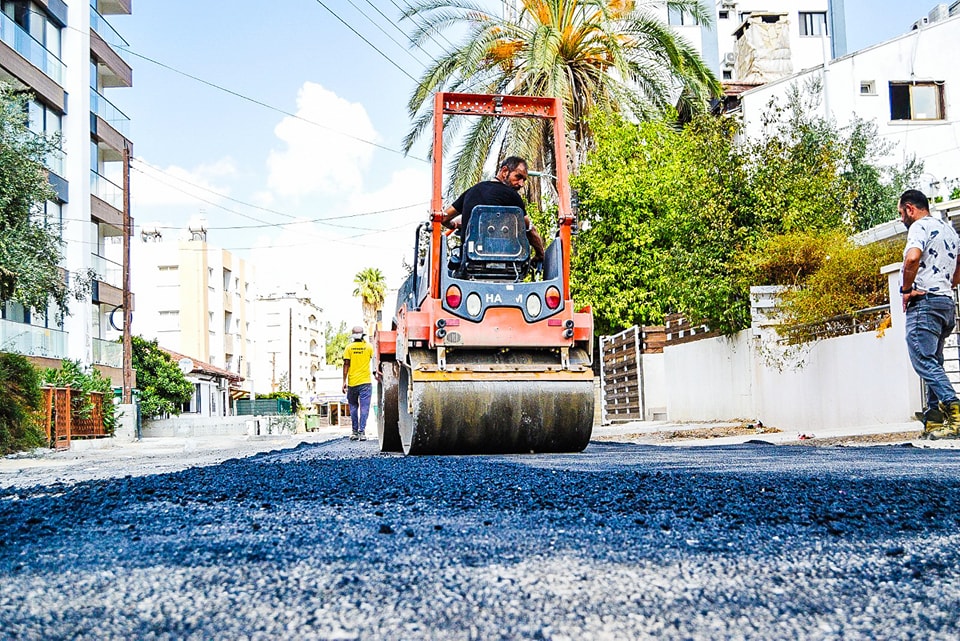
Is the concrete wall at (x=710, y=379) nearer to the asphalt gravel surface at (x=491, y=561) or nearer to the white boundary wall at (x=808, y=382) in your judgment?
the white boundary wall at (x=808, y=382)

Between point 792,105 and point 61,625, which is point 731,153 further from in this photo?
point 61,625

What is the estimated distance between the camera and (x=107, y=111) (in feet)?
109

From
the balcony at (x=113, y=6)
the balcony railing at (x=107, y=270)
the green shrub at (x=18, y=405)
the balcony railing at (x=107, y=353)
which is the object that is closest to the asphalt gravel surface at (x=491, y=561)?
the green shrub at (x=18, y=405)

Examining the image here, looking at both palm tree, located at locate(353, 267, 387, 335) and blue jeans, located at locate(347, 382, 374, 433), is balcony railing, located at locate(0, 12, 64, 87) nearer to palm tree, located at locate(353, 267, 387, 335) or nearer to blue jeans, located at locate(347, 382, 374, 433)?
blue jeans, located at locate(347, 382, 374, 433)

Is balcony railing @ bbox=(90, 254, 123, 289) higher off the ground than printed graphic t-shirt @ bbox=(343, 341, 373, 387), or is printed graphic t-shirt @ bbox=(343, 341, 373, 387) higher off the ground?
balcony railing @ bbox=(90, 254, 123, 289)

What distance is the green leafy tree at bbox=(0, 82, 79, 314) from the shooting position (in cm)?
1512

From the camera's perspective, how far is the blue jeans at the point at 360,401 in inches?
553

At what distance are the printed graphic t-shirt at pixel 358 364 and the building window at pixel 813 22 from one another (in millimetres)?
35317

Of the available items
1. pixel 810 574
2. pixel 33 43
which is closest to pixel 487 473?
pixel 810 574

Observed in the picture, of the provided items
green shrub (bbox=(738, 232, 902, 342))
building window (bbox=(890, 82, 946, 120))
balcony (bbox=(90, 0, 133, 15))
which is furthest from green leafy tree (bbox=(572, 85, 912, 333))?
balcony (bbox=(90, 0, 133, 15))

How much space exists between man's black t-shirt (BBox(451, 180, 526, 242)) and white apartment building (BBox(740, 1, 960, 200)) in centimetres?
1861

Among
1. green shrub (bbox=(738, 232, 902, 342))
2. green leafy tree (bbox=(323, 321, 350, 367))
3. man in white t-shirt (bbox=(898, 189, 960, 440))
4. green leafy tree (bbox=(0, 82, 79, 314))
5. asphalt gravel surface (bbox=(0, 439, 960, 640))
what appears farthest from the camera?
green leafy tree (bbox=(323, 321, 350, 367))

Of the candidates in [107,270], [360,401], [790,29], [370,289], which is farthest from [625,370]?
[370,289]

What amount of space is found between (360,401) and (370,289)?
46.9 meters
